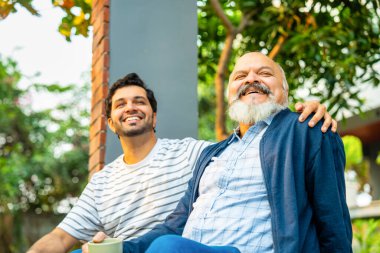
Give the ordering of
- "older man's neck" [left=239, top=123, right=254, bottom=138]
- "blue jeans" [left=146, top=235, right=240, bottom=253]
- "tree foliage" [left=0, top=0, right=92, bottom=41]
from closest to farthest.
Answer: "blue jeans" [left=146, top=235, right=240, bottom=253] < "older man's neck" [left=239, top=123, right=254, bottom=138] < "tree foliage" [left=0, top=0, right=92, bottom=41]

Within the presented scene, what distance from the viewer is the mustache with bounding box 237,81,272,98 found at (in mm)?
2087

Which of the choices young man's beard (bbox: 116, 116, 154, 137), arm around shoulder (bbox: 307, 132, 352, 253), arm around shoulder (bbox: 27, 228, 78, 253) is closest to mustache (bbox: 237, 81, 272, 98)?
arm around shoulder (bbox: 307, 132, 352, 253)

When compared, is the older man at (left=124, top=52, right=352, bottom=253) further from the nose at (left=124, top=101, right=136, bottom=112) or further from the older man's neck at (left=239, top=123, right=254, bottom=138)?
the nose at (left=124, top=101, right=136, bottom=112)

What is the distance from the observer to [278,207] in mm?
1753

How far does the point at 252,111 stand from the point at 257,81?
0.13 meters

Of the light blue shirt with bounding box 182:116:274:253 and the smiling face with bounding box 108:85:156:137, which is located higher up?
the smiling face with bounding box 108:85:156:137

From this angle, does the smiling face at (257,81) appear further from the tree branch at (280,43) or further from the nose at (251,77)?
the tree branch at (280,43)

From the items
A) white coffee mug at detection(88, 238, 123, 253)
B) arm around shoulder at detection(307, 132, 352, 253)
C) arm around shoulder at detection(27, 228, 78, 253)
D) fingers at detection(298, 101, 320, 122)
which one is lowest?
arm around shoulder at detection(27, 228, 78, 253)

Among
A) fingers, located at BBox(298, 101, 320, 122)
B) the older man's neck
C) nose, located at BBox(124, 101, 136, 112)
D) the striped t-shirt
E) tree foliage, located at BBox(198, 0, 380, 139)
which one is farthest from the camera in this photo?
tree foliage, located at BBox(198, 0, 380, 139)

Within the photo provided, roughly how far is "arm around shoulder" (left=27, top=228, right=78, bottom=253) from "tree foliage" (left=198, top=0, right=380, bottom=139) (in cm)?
216

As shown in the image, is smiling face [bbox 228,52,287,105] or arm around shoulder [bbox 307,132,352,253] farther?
smiling face [bbox 228,52,287,105]

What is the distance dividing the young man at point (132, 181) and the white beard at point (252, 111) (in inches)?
15.6

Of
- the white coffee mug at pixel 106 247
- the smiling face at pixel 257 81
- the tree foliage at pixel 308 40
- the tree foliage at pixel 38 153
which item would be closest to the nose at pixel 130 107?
the smiling face at pixel 257 81

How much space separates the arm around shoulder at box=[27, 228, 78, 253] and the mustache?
0.91 m
